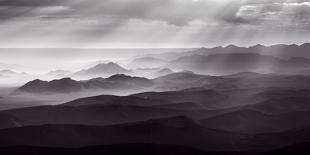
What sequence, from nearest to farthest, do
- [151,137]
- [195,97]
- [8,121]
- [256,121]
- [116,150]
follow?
[116,150] < [151,137] < [8,121] < [256,121] < [195,97]

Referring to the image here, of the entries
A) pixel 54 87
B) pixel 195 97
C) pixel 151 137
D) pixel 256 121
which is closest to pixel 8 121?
pixel 151 137

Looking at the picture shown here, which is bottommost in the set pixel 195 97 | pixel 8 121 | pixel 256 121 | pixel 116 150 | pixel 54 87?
pixel 116 150

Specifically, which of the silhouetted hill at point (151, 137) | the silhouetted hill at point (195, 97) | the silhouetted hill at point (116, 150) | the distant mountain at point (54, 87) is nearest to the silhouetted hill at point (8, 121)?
the silhouetted hill at point (151, 137)

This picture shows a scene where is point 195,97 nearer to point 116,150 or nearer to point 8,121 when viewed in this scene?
point 8,121

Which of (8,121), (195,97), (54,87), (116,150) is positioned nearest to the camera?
(116,150)

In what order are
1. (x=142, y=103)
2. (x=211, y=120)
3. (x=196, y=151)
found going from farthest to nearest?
(x=142, y=103) → (x=211, y=120) → (x=196, y=151)

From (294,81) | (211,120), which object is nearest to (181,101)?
(211,120)

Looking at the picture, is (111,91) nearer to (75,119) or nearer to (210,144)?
(75,119)

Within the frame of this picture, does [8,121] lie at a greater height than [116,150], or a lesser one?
greater

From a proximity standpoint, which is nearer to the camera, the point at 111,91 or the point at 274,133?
the point at 274,133

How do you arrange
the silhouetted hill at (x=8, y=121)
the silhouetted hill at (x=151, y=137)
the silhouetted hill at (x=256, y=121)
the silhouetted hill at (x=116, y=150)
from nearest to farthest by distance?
the silhouetted hill at (x=116, y=150)
the silhouetted hill at (x=151, y=137)
the silhouetted hill at (x=256, y=121)
the silhouetted hill at (x=8, y=121)

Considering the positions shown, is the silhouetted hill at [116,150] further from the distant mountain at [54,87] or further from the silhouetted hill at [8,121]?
the distant mountain at [54,87]
